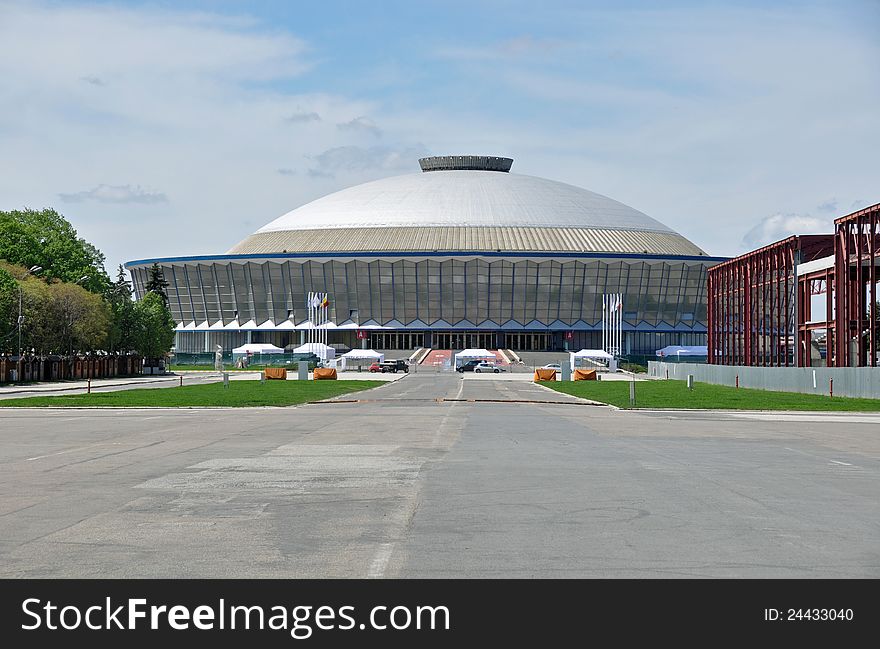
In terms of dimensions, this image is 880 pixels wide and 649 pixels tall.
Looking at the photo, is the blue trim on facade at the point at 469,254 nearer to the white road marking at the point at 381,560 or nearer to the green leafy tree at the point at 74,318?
the green leafy tree at the point at 74,318

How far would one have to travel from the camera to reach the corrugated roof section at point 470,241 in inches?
6299

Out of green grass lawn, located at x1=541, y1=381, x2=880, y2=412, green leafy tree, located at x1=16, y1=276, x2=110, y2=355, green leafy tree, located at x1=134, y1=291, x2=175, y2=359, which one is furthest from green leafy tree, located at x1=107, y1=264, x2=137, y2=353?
green grass lawn, located at x1=541, y1=381, x2=880, y2=412

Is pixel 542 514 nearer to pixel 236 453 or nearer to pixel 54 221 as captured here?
pixel 236 453

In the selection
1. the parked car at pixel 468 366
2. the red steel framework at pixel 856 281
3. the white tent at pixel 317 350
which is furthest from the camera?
the white tent at pixel 317 350

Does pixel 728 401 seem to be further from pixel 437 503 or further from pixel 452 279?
pixel 452 279

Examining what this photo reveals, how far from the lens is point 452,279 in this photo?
521 ft

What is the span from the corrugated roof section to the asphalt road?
12860 centimetres

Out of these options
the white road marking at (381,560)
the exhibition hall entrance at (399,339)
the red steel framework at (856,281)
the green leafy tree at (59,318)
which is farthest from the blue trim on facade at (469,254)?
the white road marking at (381,560)

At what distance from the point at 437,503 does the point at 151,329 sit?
94262 millimetres

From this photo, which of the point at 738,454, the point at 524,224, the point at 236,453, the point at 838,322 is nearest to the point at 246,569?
the point at 236,453

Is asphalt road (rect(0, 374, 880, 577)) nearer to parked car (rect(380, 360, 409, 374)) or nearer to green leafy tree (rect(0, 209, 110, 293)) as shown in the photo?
green leafy tree (rect(0, 209, 110, 293))

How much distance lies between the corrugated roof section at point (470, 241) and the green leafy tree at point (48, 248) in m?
51.4

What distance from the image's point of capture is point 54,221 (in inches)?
4537

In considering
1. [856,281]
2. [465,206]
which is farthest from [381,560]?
[465,206]
